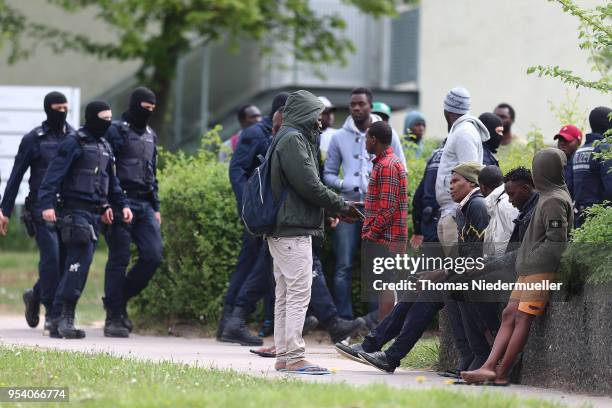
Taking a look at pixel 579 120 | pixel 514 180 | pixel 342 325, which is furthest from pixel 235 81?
pixel 514 180

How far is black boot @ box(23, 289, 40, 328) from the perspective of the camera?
13117 millimetres

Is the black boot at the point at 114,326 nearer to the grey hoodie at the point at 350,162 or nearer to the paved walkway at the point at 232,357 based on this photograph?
the paved walkway at the point at 232,357

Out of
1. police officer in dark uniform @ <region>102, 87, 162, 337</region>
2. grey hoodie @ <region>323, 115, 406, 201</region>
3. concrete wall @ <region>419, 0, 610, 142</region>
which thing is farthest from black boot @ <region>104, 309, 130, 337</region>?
concrete wall @ <region>419, 0, 610, 142</region>

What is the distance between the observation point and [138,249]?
495 inches

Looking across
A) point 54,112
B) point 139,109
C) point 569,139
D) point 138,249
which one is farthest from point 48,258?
point 569,139

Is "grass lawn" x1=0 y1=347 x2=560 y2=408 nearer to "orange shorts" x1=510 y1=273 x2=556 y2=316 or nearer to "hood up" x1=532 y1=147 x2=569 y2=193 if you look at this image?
"orange shorts" x1=510 y1=273 x2=556 y2=316

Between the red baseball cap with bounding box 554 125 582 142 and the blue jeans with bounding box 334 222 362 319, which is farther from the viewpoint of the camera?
the blue jeans with bounding box 334 222 362 319

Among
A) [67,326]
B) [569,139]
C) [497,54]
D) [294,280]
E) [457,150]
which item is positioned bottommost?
[67,326]

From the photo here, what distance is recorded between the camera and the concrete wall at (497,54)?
23516mm

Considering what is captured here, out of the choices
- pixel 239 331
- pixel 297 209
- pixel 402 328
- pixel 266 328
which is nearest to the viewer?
pixel 297 209

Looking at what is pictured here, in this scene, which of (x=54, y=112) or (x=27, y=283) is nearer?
(x=54, y=112)

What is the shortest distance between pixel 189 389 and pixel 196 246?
5.19m

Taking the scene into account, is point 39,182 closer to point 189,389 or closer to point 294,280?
point 294,280

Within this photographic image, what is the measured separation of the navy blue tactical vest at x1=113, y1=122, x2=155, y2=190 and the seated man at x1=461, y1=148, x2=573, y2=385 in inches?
186
